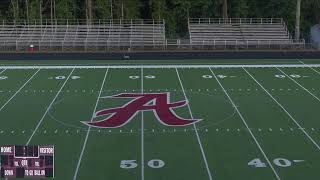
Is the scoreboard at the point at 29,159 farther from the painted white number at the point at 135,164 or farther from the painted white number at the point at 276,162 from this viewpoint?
the painted white number at the point at 276,162

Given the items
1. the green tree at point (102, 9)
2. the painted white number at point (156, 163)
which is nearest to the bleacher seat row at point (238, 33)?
the green tree at point (102, 9)

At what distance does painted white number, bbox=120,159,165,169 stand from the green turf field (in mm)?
17

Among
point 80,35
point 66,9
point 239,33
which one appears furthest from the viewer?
point 66,9

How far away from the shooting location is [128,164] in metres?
10.4

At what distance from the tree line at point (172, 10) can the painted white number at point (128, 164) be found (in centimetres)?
2016

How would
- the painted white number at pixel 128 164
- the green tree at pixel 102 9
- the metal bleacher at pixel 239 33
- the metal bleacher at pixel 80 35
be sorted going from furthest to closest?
the green tree at pixel 102 9 < the metal bleacher at pixel 239 33 < the metal bleacher at pixel 80 35 < the painted white number at pixel 128 164

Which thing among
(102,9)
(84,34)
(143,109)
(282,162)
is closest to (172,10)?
(102,9)

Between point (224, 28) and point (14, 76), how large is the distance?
1268 centimetres

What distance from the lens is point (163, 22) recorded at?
29.5 metres

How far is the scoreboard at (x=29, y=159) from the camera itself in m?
5.99

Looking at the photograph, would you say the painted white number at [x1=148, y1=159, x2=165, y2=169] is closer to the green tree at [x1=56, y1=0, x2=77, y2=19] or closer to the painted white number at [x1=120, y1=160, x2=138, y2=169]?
the painted white number at [x1=120, y1=160, x2=138, y2=169]

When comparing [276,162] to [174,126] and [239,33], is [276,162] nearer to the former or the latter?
[174,126]

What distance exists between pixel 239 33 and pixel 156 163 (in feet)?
61.9

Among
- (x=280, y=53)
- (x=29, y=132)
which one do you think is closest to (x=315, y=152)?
(x=29, y=132)
